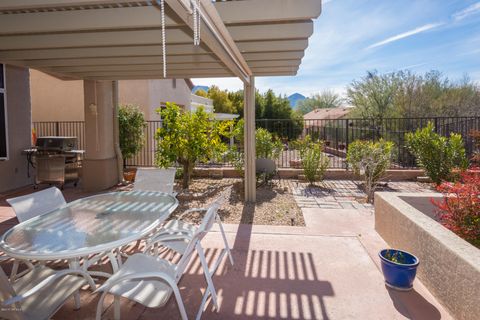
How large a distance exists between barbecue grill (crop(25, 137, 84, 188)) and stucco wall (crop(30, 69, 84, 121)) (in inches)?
169

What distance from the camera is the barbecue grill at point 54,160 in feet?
24.9

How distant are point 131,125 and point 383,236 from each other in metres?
7.20

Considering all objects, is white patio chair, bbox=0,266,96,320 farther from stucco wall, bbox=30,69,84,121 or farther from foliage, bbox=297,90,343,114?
foliage, bbox=297,90,343,114

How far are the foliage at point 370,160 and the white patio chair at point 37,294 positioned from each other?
18.9ft

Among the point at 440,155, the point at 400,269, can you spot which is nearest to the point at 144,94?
the point at 440,155

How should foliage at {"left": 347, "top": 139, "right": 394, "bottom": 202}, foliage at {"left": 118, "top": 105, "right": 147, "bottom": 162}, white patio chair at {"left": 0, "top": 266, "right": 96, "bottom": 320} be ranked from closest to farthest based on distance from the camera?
1. white patio chair at {"left": 0, "top": 266, "right": 96, "bottom": 320}
2. foliage at {"left": 347, "top": 139, "right": 394, "bottom": 202}
3. foliage at {"left": 118, "top": 105, "right": 147, "bottom": 162}

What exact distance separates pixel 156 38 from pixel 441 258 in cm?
409

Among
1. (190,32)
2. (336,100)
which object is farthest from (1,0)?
(336,100)

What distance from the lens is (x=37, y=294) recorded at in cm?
226

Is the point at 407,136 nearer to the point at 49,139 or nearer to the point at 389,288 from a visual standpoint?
the point at 389,288

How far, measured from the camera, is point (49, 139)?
27.4 feet

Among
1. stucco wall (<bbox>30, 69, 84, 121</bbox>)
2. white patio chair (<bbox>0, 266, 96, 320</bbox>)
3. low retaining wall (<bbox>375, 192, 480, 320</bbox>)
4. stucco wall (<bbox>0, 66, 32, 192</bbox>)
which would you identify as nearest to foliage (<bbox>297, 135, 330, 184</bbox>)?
low retaining wall (<bbox>375, 192, 480, 320</bbox>)

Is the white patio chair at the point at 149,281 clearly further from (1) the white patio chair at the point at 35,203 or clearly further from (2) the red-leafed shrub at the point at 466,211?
(2) the red-leafed shrub at the point at 466,211

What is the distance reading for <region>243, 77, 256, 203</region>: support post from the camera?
6555mm
